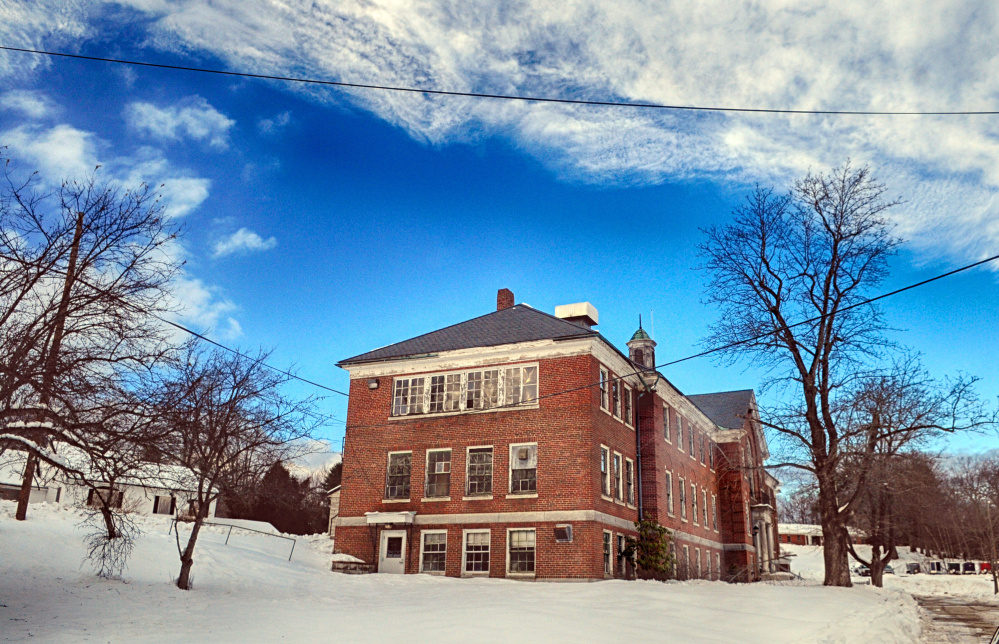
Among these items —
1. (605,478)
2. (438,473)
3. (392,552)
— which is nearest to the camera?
(605,478)

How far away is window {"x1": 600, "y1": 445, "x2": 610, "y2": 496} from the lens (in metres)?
26.8

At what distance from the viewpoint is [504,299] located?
34500mm

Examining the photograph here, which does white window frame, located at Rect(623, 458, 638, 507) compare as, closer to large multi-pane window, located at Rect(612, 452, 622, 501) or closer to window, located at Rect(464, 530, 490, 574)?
large multi-pane window, located at Rect(612, 452, 622, 501)

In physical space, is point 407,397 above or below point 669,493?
above

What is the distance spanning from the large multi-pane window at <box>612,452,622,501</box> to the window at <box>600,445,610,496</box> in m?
0.79

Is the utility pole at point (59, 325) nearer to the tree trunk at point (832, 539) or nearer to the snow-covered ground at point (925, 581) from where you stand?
the tree trunk at point (832, 539)

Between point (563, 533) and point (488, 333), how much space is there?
8.66m

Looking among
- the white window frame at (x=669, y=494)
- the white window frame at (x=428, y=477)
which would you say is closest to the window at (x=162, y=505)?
the white window frame at (x=428, y=477)

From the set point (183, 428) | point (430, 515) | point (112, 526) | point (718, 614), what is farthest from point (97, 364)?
point (430, 515)

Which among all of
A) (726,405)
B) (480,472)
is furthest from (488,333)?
(726,405)

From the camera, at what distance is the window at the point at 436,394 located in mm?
29156

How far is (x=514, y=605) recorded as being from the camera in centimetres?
→ 1576

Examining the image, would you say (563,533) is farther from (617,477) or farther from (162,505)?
(162,505)

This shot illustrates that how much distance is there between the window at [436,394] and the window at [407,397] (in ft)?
1.57
